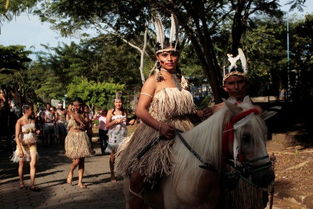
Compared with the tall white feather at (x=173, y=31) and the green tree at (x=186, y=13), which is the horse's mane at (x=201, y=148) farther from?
the green tree at (x=186, y=13)

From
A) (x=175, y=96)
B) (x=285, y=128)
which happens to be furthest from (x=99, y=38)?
(x=175, y=96)

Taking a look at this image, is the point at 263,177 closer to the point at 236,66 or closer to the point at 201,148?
the point at 201,148

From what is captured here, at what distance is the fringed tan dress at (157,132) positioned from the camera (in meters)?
3.99

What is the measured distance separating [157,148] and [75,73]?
161 feet

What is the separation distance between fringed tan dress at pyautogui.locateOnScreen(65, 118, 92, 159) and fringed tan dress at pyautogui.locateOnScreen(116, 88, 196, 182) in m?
5.75

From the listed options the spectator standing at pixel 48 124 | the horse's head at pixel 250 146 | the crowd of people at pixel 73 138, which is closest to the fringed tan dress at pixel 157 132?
the horse's head at pixel 250 146

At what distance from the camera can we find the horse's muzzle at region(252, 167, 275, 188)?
3.19 metres

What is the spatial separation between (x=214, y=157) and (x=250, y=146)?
416 mm

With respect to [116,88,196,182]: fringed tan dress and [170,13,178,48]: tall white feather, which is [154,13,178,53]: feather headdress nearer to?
[170,13,178,48]: tall white feather

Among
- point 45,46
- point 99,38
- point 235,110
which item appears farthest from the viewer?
point 45,46

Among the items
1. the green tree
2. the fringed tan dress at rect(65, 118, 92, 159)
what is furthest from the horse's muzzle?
the green tree

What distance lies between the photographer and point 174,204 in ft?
12.4

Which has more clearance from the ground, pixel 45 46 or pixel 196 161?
pixel 45 46

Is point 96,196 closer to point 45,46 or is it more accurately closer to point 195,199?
point 195,199
